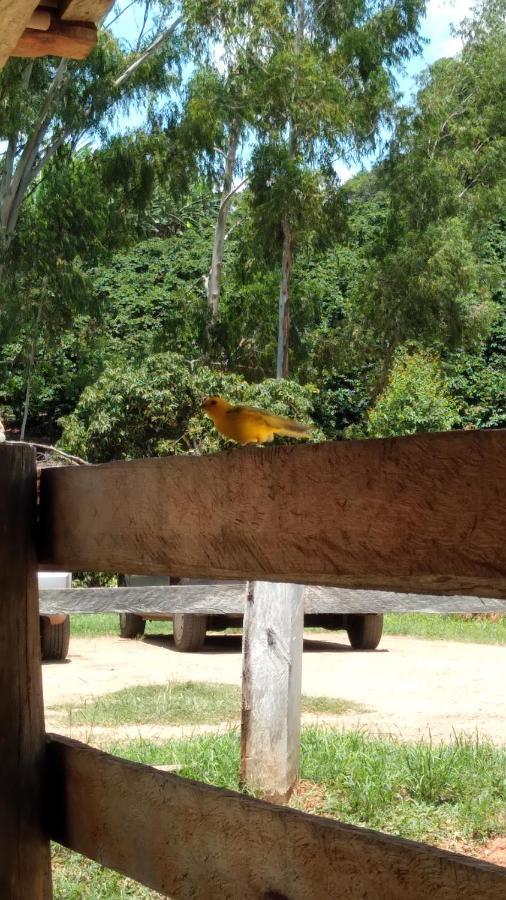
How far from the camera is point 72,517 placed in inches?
69.2

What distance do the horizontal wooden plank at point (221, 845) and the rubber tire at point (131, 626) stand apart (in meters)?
9.68

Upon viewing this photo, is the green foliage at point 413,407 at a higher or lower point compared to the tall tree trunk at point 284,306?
lower

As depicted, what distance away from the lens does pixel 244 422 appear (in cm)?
249

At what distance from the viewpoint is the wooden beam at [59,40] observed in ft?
9.82

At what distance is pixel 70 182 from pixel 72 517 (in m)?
18.1

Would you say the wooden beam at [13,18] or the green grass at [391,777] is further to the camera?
the green grass at [391,777]

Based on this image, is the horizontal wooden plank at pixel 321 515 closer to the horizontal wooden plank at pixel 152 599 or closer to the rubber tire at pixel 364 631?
the horizontal wooden plank at pixel 152 599

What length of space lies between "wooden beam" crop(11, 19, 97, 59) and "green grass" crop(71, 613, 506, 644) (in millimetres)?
8862

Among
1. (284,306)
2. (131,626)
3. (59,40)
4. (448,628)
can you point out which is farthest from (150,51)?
(59,40)

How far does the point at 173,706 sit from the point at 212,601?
2.50ft

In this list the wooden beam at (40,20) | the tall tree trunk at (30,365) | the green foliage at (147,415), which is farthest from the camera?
the tall tree trunk at (30,365)

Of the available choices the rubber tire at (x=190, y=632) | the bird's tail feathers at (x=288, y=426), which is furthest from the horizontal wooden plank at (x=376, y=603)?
the bird's tail feathers at (x=288, y=426)

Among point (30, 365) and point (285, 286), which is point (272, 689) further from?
point (285, 286)

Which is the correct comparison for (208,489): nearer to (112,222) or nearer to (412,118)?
(112,222)
